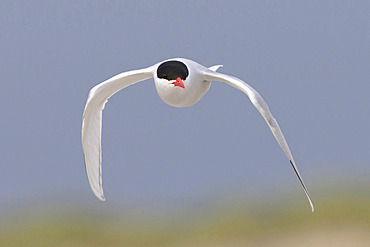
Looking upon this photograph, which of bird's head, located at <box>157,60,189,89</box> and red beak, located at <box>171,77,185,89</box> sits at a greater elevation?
bird's head, located at <box>157,60,189,89</box>

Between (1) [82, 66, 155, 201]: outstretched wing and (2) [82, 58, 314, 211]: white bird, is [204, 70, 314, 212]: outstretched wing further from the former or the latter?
(1) [82, 66, 155, 201]: outstretched wing

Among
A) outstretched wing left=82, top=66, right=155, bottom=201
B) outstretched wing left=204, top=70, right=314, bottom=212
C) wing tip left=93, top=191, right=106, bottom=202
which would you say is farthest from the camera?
wing tip left=93, top=191, right=106, bottom=202

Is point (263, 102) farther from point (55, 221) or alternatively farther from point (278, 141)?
point (55, 221)

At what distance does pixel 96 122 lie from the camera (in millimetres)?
6027

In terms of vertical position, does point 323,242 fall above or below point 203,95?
below

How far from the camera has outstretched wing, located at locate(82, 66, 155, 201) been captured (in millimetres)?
5566

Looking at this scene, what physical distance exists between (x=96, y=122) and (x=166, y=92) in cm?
145

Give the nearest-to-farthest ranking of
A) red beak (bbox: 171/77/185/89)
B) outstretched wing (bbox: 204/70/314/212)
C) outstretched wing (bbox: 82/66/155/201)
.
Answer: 1. outstretched wing (bbox: 204/70/314/212)
2. red beak (bbox: 171/77/185/89)
3. outstretched wing (bbox: 82/66/155/201)

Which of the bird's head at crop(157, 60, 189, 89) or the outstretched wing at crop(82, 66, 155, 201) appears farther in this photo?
the outstretched wing at crop(82, 66, 155, 201)

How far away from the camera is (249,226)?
27.2ft

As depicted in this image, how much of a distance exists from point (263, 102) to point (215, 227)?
3.98m

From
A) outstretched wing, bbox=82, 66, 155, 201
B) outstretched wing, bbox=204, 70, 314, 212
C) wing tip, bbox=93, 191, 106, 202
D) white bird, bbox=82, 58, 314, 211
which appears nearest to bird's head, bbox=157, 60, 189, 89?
white bird, bbox=82, 58, 314, 211

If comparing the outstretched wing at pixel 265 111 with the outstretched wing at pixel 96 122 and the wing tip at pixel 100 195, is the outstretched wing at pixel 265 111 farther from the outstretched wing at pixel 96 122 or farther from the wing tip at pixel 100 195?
the wing tip at pixel 100 195

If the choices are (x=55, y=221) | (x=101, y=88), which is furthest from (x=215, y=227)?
(x=101, y=88)
